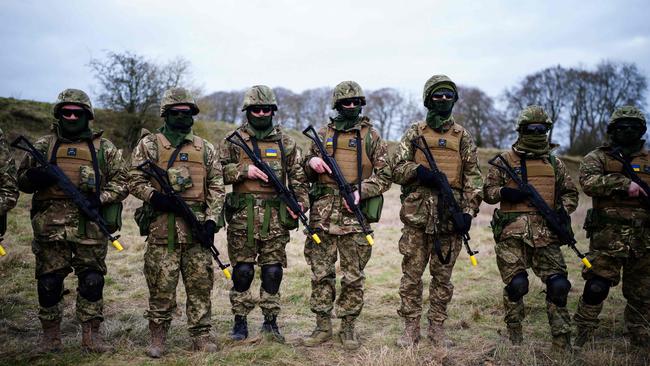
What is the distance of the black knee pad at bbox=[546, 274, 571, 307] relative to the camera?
5309 millimetres

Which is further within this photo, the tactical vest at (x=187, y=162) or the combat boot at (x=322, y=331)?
the combat boot at (x=322, y=331)

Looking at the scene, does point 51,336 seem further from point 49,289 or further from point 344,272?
point 344,272

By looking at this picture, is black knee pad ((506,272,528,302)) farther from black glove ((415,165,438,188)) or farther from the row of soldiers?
black glove ((415,165,438,188))

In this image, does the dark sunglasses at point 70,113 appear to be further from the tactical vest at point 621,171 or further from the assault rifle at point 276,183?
the tactical vest at point 621,171

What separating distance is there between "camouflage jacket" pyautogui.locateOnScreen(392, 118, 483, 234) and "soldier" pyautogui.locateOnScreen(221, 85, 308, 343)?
4.26 feet

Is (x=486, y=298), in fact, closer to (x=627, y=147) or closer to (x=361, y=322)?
(x=361, y=322)

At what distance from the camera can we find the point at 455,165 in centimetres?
573

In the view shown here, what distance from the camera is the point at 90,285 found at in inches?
201

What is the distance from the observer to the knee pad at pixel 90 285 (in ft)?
16.8

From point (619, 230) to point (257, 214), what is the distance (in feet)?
14.7

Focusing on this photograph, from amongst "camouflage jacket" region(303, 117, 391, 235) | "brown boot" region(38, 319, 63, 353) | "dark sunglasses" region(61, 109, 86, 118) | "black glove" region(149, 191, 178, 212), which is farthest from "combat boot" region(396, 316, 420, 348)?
"dark sunglasses" region(61, 109, 86, 118)

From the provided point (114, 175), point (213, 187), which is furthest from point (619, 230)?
point (114, 175)

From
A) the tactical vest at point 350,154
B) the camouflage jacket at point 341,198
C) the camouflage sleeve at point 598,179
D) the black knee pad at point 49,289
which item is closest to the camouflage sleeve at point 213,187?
the camouflage jacket at point 341,198

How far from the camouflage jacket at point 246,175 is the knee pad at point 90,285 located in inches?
61.7
